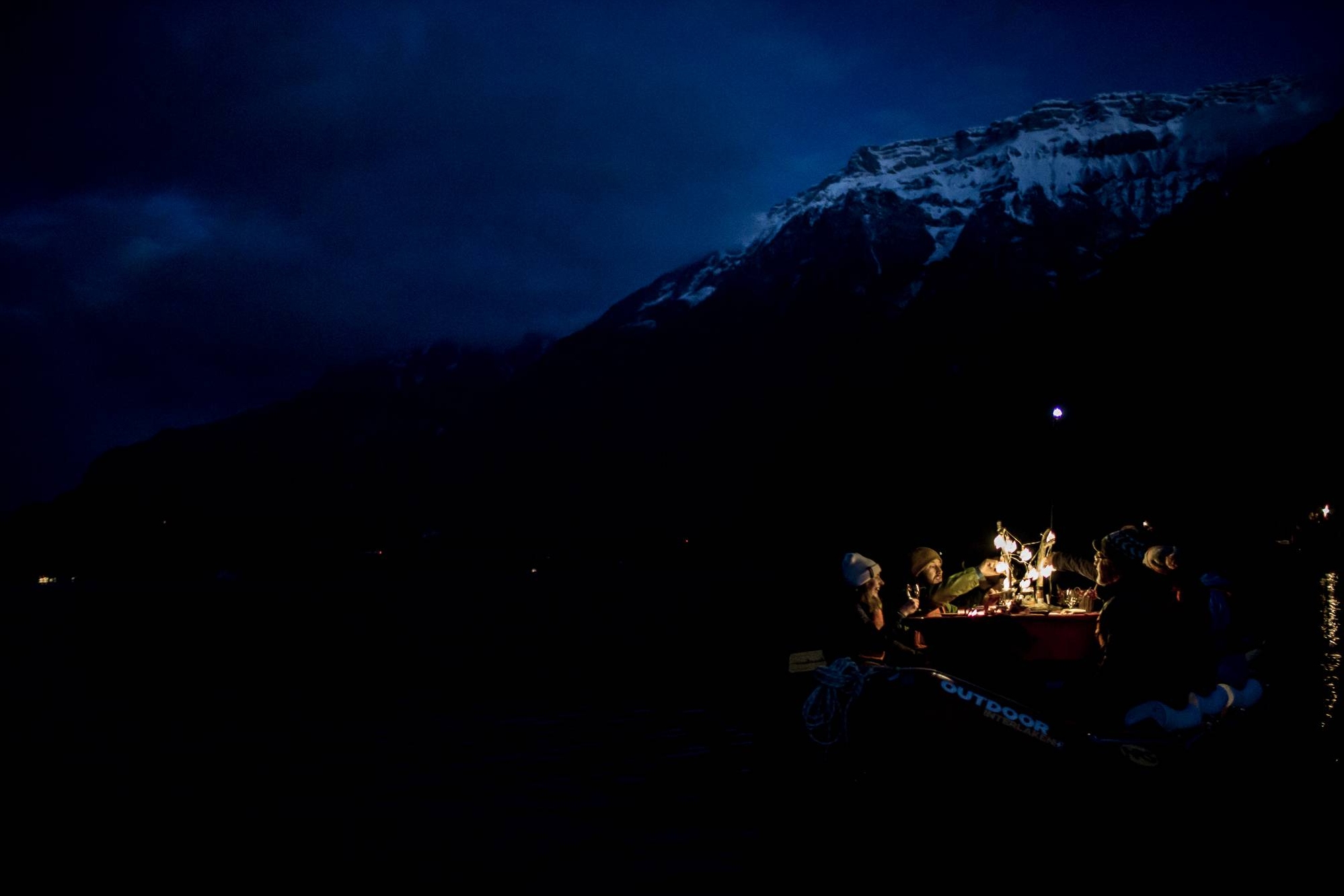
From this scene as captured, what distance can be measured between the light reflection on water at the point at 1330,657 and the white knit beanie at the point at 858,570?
10.3 metres

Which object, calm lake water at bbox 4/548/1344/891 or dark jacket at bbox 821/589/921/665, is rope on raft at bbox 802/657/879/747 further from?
calm lake water at bbox 4/548/1344/891

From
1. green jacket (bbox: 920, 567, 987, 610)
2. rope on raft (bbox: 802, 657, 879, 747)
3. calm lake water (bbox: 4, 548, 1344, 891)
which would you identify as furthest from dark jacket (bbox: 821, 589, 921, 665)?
green jacket (bbox: 920, 567, 987, 610)

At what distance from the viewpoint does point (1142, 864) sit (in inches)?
388

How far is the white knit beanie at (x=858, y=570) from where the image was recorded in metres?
11.9

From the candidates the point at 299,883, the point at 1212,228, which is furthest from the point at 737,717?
the point at 1212,228

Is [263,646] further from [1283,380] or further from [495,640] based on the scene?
[1283,380]

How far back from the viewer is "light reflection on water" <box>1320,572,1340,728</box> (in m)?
18.3

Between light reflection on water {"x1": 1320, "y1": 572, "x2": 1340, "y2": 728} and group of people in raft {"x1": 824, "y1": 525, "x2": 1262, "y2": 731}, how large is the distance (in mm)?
6265

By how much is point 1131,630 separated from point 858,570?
3234 mm

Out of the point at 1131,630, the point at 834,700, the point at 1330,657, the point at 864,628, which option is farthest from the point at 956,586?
the point at 1330,657

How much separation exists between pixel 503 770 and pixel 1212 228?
142932 mm

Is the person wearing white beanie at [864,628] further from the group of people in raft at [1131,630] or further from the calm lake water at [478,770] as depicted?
the calm lake water at [478,770]

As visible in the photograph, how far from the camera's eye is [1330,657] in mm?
25875

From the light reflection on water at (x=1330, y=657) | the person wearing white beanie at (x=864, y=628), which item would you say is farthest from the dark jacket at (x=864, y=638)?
the light reflection on water at (x=1330, y=657)
